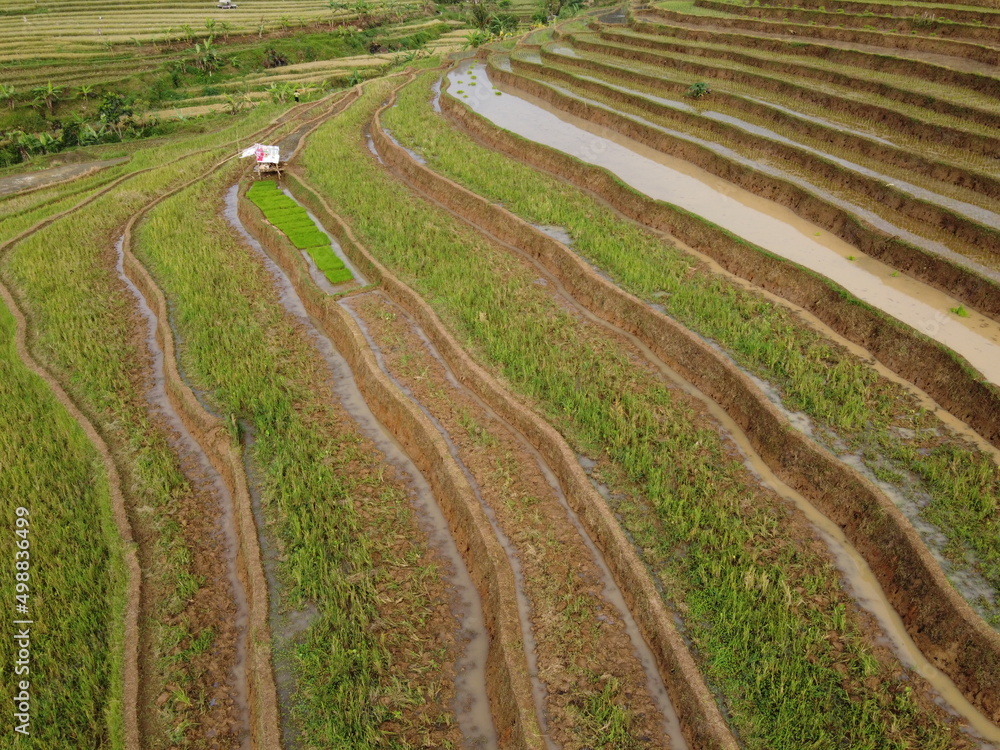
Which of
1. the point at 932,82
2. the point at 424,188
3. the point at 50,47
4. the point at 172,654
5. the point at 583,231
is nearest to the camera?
the point at 172,654

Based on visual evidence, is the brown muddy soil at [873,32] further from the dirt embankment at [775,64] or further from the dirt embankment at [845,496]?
the dirt embankment at [845,496]

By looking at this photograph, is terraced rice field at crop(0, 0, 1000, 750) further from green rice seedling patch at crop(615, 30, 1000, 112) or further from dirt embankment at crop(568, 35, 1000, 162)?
green rice seedling patch at crop(615, 30, 1000, 112)

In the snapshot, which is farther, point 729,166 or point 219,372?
point 729,166

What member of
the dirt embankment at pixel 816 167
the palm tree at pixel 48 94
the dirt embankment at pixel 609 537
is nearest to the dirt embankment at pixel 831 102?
the dirt embankment at pixel 816 167

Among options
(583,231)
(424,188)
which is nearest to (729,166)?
(583,231)

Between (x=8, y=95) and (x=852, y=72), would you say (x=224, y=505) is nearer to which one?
(x=852, y=72)

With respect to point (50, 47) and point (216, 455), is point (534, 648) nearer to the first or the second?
point (216, 455)
